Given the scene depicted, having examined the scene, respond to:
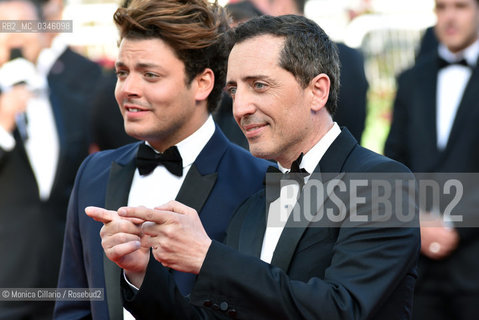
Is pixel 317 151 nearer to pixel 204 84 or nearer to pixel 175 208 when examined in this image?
pixel 175 208

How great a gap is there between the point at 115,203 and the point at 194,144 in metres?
0.43

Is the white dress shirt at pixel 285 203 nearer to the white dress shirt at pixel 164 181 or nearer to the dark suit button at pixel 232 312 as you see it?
the dark suit button at pixel 232 312

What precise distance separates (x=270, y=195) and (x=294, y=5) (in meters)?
3.29

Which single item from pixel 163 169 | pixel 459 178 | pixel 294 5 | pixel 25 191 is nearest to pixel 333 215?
pixel 163 169

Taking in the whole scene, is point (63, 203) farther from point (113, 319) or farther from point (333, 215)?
point (333, 215)

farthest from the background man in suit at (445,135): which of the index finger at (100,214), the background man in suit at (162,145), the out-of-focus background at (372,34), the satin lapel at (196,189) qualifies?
the out-of-focus background at (372,34)

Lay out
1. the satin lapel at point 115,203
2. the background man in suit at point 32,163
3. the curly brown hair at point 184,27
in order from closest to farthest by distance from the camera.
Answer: the satin lapel at point 115,203 → the curly brown hair at point 184,27 → the background man in suit at point 32,163

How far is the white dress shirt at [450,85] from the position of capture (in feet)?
17.3

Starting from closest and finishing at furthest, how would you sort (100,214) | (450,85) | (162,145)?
(100,214), (162,145), (450,85)

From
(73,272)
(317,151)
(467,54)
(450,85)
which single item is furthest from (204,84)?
(467,54)

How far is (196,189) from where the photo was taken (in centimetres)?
340

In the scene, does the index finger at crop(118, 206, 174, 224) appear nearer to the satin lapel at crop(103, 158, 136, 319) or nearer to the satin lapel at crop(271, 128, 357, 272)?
the satin lapel at crop(271, 128, 357, 272)

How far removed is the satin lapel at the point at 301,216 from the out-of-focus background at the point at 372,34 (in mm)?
6936

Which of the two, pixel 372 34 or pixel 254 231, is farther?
pixel 372 34
